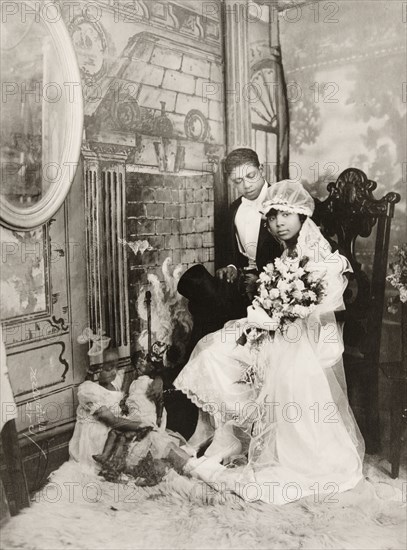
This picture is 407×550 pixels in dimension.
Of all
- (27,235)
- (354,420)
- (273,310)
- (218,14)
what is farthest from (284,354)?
(218,14)

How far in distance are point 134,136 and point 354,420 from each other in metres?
1.88

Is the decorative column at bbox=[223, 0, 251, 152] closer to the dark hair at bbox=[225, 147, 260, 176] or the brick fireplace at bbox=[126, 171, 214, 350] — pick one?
the dark hair at bbox=[225, 147, 260, 176]

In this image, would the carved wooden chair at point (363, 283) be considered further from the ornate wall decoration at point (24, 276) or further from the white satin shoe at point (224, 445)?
the ornate wall decoration at point (24, 276)

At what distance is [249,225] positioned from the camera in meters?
3.63

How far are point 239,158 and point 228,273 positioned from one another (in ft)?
2.23

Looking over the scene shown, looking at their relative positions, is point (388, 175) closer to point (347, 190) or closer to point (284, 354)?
point (347, 190)

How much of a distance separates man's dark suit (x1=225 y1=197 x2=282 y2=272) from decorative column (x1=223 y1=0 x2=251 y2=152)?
0.39 m

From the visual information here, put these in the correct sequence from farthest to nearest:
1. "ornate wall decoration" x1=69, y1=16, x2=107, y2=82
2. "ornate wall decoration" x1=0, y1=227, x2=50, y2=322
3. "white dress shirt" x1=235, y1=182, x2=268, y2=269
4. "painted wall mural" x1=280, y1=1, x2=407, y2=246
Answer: "white dress shirt" x1=235, y1=182, x2=268, y2=269
"painted wall mural" x1=280, y1=1, x2=407, y2=246
"ornate wall decoration" x1=69, y1=16, x2=107, y2=82
"ornate wall decoration" x1=0, y1=227, x2=50, y2=322

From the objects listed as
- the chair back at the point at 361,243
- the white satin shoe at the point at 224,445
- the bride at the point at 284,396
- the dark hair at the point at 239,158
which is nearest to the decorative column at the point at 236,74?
the dark hair at the point at 239,158

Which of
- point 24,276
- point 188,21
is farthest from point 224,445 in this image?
point 188,21

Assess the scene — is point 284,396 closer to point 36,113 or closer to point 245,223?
point 245,223

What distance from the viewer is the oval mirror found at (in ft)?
8.80

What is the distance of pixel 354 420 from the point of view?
10.7ft

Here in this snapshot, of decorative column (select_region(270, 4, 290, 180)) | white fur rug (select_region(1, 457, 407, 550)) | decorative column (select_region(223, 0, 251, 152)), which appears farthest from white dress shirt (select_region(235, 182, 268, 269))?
white fur rug (select_region(1, 457, 407, 550))
